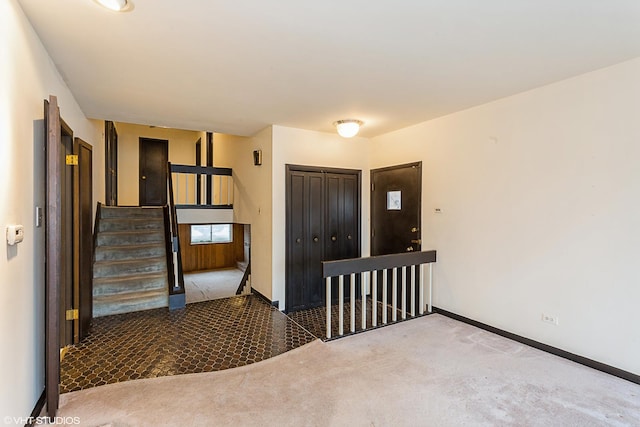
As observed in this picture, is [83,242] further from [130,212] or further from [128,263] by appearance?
Result: [130,212]

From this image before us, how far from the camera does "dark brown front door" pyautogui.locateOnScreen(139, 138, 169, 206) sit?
25.9 ft

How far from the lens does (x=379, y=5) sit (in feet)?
5.82

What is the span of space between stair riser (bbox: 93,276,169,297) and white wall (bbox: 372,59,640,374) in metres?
3.91

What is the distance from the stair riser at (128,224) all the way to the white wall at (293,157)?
2452mm

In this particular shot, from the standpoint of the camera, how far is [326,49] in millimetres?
2260

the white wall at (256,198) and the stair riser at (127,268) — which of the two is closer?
the stair riser at (127,268)

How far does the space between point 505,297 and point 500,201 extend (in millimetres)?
1034

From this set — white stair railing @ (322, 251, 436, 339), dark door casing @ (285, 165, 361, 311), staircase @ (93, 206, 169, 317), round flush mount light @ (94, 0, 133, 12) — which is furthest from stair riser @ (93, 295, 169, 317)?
round flush mount light @ (94, 0, 133, 12)

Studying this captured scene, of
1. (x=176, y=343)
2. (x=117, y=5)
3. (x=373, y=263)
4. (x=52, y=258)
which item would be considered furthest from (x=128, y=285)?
(x=117, y=5)

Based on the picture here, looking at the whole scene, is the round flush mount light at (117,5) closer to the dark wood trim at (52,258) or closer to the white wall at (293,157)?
the dark wood trim at (52,258)

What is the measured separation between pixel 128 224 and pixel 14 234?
13.0 feet

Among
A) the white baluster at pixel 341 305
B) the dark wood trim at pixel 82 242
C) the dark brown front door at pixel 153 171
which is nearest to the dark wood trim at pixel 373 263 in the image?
the white baluster at pixel 341 305

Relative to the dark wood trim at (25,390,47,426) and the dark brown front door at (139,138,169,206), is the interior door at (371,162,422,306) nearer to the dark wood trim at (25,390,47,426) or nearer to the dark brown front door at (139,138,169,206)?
the dark wood trim at (25,390,47,426)

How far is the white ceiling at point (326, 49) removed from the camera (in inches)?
71.9
